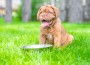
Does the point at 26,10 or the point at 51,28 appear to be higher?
the point at 51,28

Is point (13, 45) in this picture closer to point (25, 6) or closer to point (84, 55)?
point (84, 55)

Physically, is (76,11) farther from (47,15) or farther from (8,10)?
(47,15)

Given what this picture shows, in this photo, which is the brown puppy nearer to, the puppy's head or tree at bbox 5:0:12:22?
the puppy's head

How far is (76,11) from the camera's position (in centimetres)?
1505

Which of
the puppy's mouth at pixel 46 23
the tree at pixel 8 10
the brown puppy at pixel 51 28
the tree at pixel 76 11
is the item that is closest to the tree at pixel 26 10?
the tree at pixel 8 10

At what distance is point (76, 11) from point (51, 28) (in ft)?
31.2

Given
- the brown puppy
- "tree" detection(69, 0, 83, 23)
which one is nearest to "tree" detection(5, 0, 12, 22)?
"tree" detection(69, 0, 83, 23)

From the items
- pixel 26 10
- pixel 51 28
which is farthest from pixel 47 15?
pixel 26 10

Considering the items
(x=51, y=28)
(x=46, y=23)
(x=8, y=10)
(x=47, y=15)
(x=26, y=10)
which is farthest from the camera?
(x=26, y=10)

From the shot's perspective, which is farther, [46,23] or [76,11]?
[76,11]

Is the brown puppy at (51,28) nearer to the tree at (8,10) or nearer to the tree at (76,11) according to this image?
the tree at (76,11)

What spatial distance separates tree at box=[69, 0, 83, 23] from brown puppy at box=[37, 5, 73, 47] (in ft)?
29.1

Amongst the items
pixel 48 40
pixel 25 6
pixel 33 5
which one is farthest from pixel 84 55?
pixel 33 5

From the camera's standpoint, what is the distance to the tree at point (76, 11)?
1480cm
